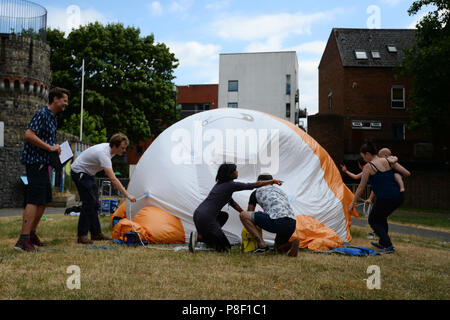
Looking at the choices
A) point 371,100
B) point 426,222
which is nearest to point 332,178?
point 426,222

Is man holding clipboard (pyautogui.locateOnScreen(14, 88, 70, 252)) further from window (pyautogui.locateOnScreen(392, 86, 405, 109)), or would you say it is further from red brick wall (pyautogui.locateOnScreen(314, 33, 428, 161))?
window (pyautogui.locateOnScreen(392, 86, 405, 109))

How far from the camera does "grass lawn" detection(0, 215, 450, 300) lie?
353cm

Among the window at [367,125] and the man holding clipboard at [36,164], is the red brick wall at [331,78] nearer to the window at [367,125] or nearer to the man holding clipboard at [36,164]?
the window at [367,125]

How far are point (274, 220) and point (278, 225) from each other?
9 cm

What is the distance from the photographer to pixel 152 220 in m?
6.69

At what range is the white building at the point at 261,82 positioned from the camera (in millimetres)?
39312

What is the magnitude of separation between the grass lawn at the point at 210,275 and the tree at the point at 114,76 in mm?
23291

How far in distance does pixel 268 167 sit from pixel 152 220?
2.26 metres

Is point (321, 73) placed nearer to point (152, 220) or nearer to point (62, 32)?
point (62, 32)

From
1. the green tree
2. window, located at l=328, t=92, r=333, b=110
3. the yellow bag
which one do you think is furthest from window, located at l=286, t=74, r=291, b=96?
the yellow bag

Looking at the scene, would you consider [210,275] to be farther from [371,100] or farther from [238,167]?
[371,100]

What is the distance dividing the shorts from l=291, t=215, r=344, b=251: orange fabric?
80 cm

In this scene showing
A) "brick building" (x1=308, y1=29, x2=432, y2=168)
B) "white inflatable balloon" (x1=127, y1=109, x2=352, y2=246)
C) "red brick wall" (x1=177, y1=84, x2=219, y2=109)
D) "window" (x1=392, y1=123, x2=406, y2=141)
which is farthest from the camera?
"red brick wall" (x1=177, y1=84, x2=219, y2=109)
